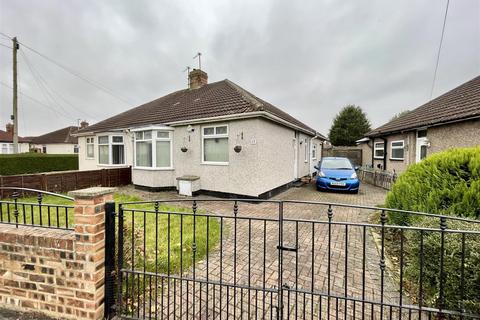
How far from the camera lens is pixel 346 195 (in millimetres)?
9250

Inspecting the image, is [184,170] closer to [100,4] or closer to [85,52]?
[100,4]

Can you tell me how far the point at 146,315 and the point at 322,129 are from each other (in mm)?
39404

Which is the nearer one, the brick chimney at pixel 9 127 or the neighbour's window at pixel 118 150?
the neighbour's window at pixel 118 150

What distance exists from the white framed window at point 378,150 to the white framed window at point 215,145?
40.3 feet

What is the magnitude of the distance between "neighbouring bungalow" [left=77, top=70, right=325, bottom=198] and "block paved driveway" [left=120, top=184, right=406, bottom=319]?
284cm

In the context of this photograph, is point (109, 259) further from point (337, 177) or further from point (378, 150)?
point (378, 150)

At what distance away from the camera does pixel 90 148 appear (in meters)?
14.5

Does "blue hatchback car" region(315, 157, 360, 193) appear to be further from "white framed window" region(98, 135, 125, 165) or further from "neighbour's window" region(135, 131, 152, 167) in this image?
"white framed window" region(98, 135, 125, 165)

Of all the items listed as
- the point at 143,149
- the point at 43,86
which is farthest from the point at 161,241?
the point at 43,86

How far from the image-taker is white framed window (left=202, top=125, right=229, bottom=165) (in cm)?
841

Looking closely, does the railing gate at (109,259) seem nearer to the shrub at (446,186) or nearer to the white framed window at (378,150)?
the shrub at (446,186)

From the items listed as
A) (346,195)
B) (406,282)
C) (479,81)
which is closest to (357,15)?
(346,195)

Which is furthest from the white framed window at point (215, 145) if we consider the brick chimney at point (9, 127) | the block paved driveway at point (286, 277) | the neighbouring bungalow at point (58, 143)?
the brick chimney at point (9, 127)

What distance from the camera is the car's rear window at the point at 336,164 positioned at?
1033 centimetres
